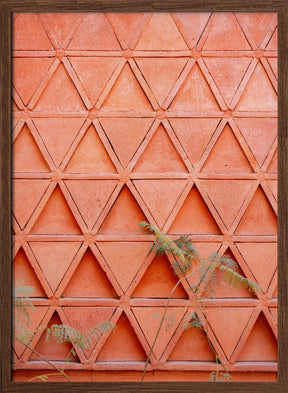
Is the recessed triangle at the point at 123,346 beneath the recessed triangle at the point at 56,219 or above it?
beneath

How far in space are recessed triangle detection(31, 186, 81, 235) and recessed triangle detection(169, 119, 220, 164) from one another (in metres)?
0.64

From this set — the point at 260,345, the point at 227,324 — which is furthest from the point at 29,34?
the point at 260,345

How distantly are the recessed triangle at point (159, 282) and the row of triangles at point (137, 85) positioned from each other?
0.76 metres

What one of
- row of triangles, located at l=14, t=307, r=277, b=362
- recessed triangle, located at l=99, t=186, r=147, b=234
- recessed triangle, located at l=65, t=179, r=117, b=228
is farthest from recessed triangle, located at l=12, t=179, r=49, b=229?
row of triangles, located at l=14, t=307, r=277, b=362

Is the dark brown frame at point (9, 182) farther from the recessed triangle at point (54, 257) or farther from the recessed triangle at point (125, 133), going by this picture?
the recessed triangle at point (125, 133)

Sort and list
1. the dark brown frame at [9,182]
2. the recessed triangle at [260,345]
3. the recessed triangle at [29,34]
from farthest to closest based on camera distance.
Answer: the recessed triangle at [260,345], the recessed triangle at [29,34], the dark brown frame at [9,182]

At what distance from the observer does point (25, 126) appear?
6.92 feet

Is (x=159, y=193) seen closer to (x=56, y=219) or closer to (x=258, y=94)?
(x=56, y=219)

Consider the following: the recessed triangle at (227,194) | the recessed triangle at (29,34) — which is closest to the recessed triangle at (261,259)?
the recessed triangle at (227,194)

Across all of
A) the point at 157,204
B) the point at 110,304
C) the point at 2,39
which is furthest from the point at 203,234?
the point at 2,39

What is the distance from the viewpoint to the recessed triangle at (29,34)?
6.49 feet

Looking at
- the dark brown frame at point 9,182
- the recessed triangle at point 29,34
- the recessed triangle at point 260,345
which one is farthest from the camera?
the recessed triangle at point 260,345

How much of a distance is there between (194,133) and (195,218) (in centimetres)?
41

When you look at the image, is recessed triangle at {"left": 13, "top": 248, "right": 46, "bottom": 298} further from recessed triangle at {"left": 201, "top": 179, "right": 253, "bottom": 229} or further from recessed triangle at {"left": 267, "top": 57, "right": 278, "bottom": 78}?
recessed triangle at {"left": 267, "top": 57, "right": 278, "bottom": 78}
